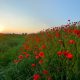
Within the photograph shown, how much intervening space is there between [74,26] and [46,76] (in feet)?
8.54

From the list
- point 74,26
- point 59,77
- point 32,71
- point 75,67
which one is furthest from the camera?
point 74,26

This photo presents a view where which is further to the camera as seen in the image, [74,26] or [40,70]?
[74,26]

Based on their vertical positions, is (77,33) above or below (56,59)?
above

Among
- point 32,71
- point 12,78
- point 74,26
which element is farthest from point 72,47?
point 74,26

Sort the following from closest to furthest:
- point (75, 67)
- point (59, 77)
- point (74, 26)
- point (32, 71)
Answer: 1. point (75, 67)
2. point (59, 77)
3. point (32, 71)
4. point (74, 26)

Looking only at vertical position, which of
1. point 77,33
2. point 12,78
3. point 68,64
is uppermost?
point 77,33

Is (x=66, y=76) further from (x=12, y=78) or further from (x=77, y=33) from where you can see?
(x=12, y=78)

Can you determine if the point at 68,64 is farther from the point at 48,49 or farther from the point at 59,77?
the point at 48,49

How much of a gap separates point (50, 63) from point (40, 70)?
22 cm

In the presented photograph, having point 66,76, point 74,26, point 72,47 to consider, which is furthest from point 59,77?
point 74,26

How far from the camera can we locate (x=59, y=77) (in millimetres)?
5145

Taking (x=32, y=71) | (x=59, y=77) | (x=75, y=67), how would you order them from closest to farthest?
(x=75, y=67)
(x=59, y=77)
(x=32, y=71)

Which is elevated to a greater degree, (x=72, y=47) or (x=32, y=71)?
(x=72, y=47)

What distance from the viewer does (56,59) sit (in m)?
5.42
